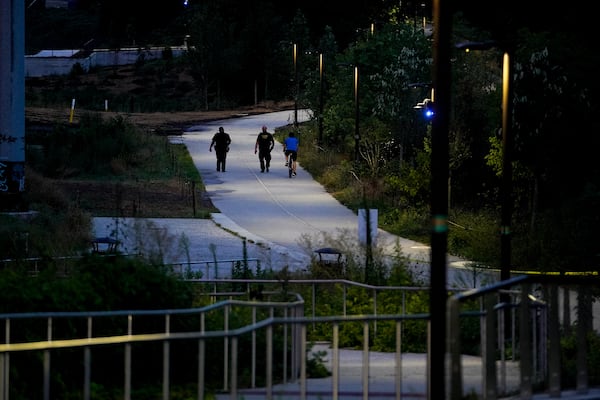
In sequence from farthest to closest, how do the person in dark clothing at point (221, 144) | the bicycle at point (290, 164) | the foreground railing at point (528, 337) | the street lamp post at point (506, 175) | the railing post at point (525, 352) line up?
1. the bicycle at point (290, 164)
2. the person in dark clothing at point (221, 144)
3. the street lamp post at point (506, 175)
4. the railing post at point (525, 352)
5. the foreground railing at point (528, 337)

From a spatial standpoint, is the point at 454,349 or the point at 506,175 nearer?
the point at 454,349

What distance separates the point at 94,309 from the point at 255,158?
4237 centimetres

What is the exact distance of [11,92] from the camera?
30000 mm

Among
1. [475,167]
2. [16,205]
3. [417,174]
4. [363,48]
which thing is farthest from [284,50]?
[16,205]

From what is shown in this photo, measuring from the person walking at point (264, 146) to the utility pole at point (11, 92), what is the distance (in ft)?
65.2

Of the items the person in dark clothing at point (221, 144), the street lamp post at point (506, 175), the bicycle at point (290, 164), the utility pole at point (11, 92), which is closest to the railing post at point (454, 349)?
the street lamp post at point (506, 175)

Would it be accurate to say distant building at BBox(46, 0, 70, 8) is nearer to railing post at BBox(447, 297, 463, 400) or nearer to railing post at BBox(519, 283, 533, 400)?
railing post at BBox(519, 283, 533, 400)

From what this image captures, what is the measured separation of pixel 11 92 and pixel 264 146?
21.0 m

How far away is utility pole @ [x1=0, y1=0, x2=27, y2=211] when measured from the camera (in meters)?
29.9

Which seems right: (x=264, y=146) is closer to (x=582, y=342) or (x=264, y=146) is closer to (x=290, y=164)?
(x=290, y=164)

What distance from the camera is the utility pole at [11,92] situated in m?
29.9

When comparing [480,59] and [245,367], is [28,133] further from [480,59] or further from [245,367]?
[245,367]

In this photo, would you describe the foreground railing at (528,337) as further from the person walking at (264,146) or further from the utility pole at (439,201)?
the person walking at (264,146)

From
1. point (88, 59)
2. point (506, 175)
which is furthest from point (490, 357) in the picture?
point (88, 59)
